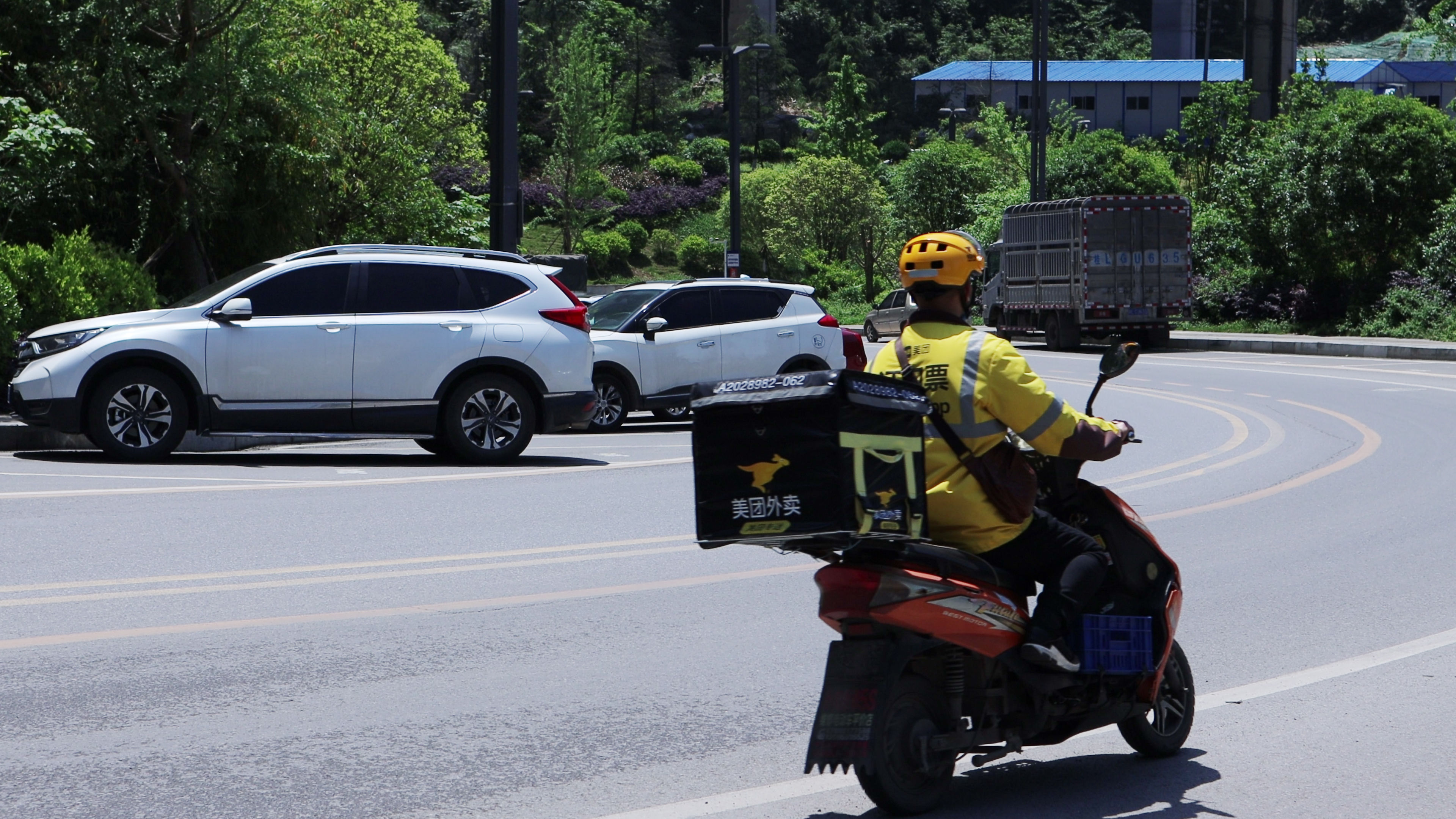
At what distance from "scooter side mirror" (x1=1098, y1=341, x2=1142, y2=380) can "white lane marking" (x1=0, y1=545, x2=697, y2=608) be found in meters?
4.64

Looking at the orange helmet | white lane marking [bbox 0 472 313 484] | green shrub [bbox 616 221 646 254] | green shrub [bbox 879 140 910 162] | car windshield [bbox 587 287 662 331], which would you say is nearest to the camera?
the orange helmet

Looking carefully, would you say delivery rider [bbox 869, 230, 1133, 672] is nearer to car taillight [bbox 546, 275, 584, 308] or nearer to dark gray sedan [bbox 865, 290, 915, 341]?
car taillight [bbox 546, 275, 584, 308]

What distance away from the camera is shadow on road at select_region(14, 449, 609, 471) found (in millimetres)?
13477

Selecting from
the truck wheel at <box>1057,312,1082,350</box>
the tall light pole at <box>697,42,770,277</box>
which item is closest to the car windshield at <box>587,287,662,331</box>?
the tall light pole at <box>697,42,770,277</box>

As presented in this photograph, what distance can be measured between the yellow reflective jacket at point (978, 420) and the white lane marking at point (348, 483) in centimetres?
732

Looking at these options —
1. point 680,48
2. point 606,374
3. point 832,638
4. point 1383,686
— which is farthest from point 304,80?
point 680,48

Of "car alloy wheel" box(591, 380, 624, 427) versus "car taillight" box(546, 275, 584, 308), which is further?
"car alloy wheel" box(591, 380, 624, 427)

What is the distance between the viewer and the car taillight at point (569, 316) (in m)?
14.0

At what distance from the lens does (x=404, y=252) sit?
13891mm

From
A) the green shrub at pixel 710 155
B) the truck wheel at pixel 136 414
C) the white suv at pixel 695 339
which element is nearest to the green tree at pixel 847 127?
the green shrub at pixel 710 155

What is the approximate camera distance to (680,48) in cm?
10606

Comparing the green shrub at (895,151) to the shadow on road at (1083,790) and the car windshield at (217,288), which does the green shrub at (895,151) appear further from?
the shadow on road at (1083,790)

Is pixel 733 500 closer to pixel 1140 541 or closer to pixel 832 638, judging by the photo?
pixel 1140 541

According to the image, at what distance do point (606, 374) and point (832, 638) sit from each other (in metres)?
10.6
